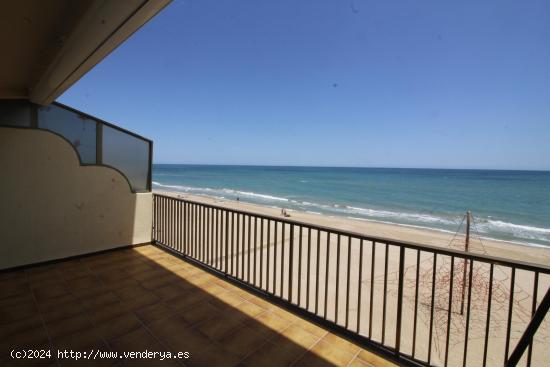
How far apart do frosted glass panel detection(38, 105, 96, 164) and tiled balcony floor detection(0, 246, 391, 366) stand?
1570 mm

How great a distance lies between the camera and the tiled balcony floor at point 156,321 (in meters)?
1.69

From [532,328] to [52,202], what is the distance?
14.6 ft

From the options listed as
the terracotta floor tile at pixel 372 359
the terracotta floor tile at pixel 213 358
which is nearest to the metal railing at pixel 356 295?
the terracotta floor tile at pixel 372 359

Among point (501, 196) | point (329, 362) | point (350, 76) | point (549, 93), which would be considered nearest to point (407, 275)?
point (329, 362)

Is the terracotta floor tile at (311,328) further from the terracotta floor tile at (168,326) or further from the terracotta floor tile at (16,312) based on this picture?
the terracotta floor tile at (16,312)

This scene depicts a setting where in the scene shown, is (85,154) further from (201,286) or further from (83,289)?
(201,286)

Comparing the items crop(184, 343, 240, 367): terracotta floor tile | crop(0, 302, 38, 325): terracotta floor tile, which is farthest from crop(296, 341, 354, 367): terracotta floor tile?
crop(0, 302, 38, 325): terracotta floor tile

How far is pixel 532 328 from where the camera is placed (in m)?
0.97

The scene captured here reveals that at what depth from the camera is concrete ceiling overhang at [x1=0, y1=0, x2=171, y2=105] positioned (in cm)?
117

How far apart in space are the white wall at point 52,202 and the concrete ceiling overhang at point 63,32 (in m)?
1.14

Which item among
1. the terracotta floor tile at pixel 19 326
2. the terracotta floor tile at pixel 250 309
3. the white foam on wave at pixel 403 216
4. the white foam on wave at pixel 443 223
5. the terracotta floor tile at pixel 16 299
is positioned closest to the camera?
the terracotta floor tile at pixel 19 326

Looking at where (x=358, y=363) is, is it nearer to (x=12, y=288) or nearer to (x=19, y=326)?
(x=19, y=326)

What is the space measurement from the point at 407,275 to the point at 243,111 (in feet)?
72.9

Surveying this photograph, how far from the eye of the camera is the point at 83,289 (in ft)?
8.50
